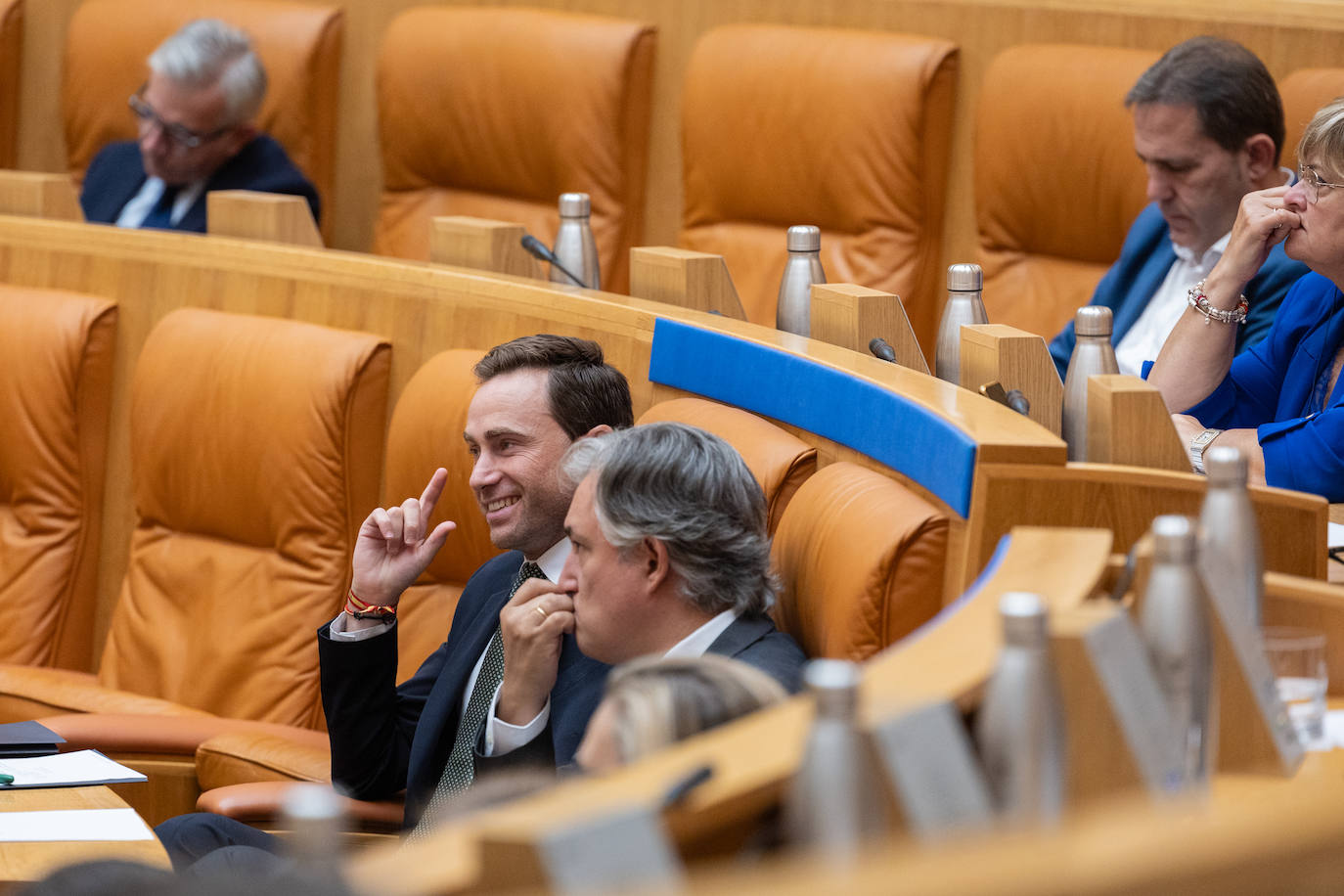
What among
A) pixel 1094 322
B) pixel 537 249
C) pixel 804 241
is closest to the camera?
pixel 1094 322

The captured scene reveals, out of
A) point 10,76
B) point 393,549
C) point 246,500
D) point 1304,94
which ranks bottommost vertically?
point 246,500

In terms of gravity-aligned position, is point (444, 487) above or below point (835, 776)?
below

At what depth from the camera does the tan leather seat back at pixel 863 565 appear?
168 cm

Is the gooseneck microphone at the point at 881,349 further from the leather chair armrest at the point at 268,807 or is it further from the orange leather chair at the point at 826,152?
the orange leather chair at the point at 826,152

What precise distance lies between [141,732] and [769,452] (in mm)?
1098

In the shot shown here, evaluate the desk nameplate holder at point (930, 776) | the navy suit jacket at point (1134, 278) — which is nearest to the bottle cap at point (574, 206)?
the navy suit jacket at point (1134, 278)

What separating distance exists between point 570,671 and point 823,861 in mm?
1103

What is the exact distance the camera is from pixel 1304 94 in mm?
2902

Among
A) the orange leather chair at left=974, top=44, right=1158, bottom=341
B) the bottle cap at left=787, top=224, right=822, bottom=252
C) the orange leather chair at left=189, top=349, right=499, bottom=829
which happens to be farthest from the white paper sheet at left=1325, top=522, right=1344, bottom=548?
the orange leather chair at left=974, top=44, right=1158, bottom=341

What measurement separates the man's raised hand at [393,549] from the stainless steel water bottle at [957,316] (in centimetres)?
66

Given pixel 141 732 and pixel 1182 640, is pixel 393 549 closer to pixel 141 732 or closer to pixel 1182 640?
pixel 141 732

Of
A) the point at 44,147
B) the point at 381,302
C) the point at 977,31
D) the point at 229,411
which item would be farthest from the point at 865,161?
the point at 44,147

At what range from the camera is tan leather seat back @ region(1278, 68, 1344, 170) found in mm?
2869

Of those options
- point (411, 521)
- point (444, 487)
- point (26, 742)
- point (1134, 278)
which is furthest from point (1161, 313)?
point (26, 742)
